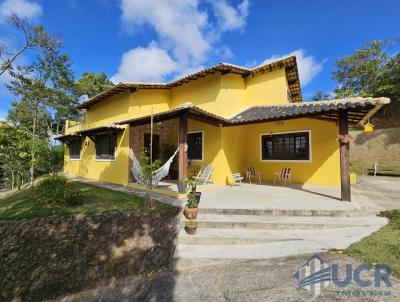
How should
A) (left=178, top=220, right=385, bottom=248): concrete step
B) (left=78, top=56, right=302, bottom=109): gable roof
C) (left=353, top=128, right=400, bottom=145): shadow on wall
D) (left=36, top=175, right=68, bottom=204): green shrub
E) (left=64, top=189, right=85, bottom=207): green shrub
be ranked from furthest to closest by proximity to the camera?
(left=353, top=128, right=400, bottom=145): shadow on wall
(left=78, top=56, right=302, bottom=109): gable roof
(left=36, top=175, right=68, bottom=204): green shrub
(left=64, top=189, right=85, bottom=207): green shrub
(left=178, top=220, right=385, bottom=248): concrete step

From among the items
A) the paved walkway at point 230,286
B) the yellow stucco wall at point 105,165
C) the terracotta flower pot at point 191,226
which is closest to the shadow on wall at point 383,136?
the paved walkway at point 230,286

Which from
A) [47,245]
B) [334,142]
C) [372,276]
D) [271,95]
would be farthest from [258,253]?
[271,95]

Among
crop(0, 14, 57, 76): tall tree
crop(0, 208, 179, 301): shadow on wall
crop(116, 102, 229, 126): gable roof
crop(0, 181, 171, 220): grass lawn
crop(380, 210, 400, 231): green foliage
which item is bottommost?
crop(0, 208, 179, 301): shadow on wall

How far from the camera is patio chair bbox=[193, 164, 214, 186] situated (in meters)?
9.08

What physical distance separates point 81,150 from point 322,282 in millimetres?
14705

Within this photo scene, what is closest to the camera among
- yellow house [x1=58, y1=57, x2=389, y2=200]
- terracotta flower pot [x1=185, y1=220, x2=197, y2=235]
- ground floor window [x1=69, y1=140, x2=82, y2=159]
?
terracotta flower pot [x1=185, y1=220, x2=197, y2=235]

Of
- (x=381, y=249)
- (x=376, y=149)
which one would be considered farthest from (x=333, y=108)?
(x=376, y=149)

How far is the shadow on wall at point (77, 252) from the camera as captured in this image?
147 inches

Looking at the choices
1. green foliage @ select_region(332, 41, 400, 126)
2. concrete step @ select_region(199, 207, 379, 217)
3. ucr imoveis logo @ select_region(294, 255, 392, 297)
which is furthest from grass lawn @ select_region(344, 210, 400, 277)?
green foliage @ select_region(332, 41, 400, 126)

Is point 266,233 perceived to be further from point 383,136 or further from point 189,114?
point 383,136

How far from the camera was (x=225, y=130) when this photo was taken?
9.84 m

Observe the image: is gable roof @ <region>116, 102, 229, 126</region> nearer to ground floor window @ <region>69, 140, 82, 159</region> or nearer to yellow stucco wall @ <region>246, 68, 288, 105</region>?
yellow stucco wall @ <region>246, 68, 288, 105</region>

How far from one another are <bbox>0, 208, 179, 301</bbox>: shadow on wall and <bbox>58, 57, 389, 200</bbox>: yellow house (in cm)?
445

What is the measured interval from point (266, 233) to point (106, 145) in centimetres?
929
